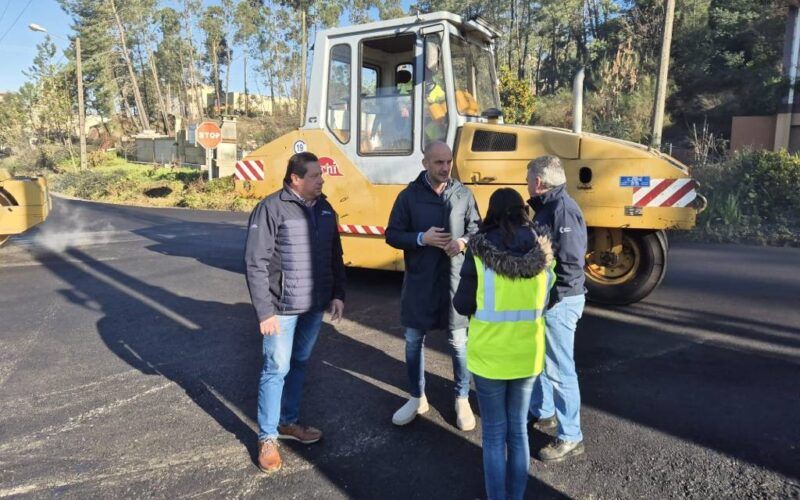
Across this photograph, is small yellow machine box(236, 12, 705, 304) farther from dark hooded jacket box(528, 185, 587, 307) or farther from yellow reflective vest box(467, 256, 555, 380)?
yellow reflective vest box(467, 256, 555, 380)

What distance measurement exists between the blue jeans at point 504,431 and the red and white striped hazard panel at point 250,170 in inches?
228

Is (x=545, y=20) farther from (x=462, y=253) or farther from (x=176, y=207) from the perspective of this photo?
(x=462, y=253)

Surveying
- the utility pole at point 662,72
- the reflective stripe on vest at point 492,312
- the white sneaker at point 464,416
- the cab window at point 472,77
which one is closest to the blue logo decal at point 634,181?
the cab window at point 472,77

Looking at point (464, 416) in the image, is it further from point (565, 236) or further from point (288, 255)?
point (288, 255)

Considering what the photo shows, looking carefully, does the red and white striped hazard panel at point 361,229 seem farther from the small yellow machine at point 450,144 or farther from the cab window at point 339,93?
the cab window at point 339,93

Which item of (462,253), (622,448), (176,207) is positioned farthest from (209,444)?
(176,207)

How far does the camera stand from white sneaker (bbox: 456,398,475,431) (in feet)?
11.7

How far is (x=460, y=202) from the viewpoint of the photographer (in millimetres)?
3557

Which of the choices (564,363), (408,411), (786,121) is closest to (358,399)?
(408,411)

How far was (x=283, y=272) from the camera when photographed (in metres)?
3.20

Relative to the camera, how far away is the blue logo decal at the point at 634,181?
554cm

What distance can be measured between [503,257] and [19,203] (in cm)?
854

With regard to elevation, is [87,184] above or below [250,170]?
below

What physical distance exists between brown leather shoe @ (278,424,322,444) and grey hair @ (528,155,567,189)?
206 cm
